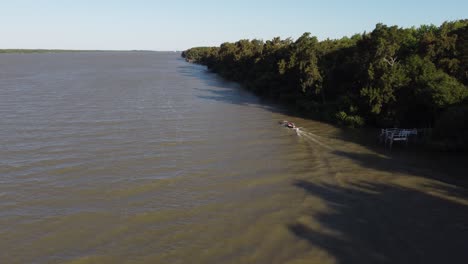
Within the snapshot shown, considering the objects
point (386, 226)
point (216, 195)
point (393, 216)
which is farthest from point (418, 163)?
point (216, 195)

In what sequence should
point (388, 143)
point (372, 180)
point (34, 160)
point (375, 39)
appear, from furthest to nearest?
point (375, 39) → point (388, 143) → point (34, 160) → point (372, 180)

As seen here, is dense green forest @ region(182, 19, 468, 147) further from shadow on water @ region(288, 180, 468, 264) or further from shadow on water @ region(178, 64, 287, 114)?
shadow on water @ region(288, 180, 468, 264)

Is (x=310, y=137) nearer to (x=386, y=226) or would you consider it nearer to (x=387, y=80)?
(x=387, y=80)

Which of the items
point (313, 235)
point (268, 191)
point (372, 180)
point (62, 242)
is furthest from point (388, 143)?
point (62, 242)

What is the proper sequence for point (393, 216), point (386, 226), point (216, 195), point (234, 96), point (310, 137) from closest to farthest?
point (386, 226)
point (393, 216)
point (216, 195)
point (310, 137)
point (234, 96)

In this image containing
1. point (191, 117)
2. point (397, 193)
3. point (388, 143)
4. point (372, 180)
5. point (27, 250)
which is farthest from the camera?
point (191, 117)

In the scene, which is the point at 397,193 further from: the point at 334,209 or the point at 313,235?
the point at 313,235

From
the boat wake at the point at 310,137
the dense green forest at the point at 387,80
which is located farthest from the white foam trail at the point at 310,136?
the dense green forest at the point at 387,80
